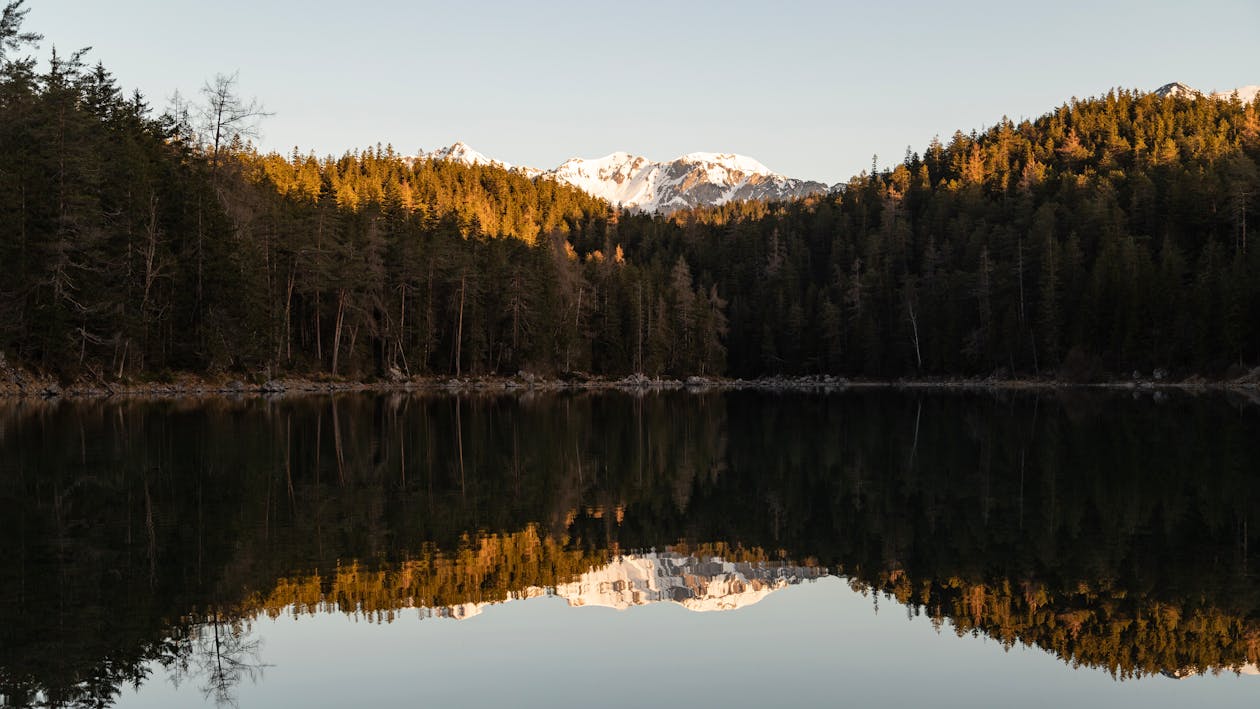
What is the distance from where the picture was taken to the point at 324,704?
9211mm

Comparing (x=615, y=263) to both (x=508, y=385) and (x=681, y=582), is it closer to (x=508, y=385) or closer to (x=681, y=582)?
(x=508, y=385)

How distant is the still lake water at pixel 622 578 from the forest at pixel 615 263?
34731 millimetres

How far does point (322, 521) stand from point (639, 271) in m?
116

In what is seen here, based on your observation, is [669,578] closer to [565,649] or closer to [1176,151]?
[565,649]

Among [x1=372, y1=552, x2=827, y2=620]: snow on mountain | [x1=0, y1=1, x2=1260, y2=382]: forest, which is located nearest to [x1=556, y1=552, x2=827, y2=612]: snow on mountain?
[x1=372, y1=552, x2=827, y2=620]: snow on mountain

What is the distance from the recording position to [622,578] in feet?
47.9

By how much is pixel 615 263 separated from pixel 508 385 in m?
44.8

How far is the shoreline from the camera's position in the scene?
2259 inches

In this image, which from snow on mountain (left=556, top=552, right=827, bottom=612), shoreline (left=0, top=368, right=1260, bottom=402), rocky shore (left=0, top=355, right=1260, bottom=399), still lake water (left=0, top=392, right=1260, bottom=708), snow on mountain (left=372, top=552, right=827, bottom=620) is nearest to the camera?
still lake water (left=0, top=392, right=1260, bottom=708)

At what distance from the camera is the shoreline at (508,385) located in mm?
57375

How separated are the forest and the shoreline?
123cm

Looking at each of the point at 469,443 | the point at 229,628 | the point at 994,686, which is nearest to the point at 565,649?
the point at 229,628

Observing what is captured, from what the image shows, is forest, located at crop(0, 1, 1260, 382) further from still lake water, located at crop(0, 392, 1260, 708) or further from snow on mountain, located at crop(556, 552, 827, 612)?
snow on mountain, located at crop(556, 552, 827, 612)

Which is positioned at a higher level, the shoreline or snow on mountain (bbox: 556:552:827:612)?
snow on mountain (bbox: 556:552:827:612)
